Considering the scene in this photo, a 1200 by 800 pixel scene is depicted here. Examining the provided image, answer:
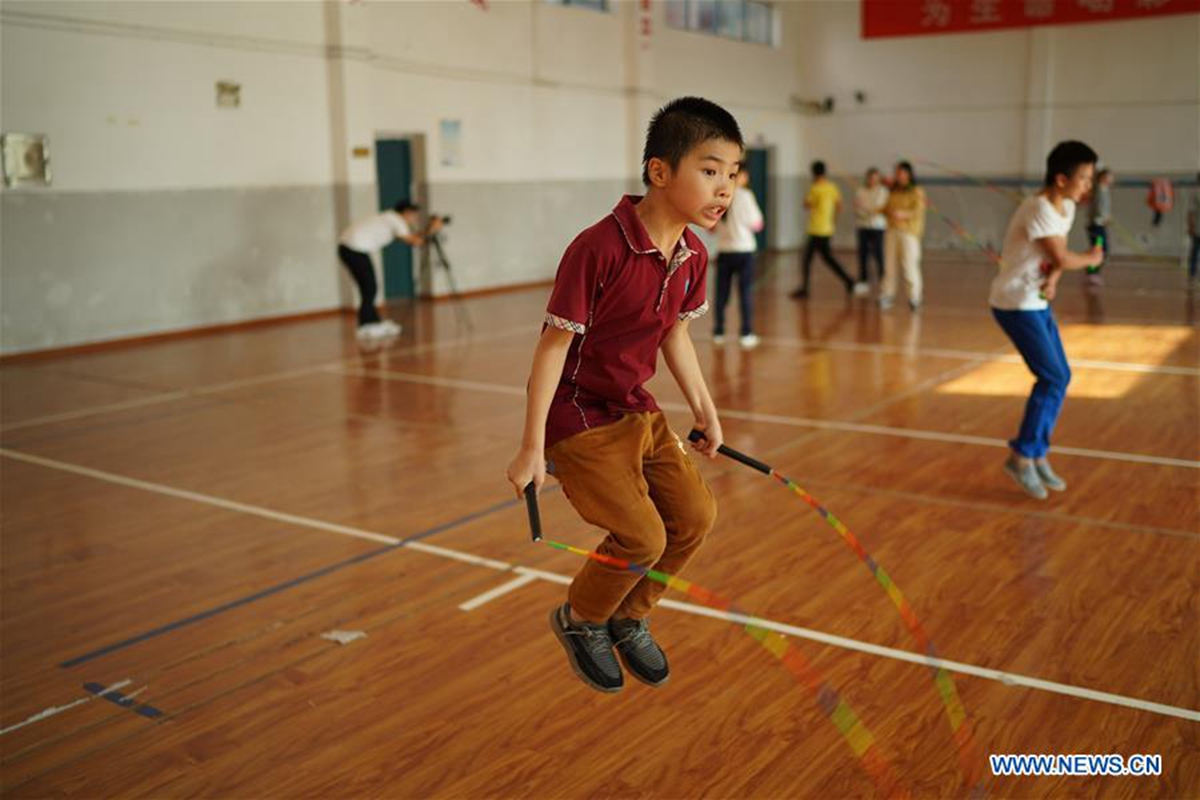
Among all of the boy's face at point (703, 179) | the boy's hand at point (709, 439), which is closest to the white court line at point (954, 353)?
the boy's hand at point (709, 439)

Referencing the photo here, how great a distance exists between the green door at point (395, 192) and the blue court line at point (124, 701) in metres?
11.5

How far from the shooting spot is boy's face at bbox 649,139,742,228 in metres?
2.67

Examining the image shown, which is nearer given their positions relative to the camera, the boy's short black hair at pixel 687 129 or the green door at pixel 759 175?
the boy's short black hair at pixel 687 129

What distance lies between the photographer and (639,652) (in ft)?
10.1

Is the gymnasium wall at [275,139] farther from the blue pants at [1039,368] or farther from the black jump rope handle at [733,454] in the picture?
the black jump rope handle at [733,454]

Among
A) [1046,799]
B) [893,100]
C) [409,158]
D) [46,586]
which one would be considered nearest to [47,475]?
[46,586]

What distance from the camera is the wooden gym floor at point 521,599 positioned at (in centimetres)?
321

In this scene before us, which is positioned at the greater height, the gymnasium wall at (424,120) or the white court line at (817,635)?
the gymnasium wall at (424,120)

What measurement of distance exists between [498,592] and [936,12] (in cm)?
1353

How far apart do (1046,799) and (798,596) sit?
1.51 metres

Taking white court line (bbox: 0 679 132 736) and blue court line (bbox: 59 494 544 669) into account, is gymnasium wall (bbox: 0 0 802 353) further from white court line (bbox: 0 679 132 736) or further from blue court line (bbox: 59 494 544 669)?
white court line (bbox: 0 679 132 736)

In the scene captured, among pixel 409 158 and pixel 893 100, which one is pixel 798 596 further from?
pixel 893 100

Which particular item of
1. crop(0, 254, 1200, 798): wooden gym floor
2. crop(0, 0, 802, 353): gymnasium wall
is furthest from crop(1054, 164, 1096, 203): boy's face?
crop(0, 0, 802, 353): gymnasium wall

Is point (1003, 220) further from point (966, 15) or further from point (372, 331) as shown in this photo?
point (372, 331)
